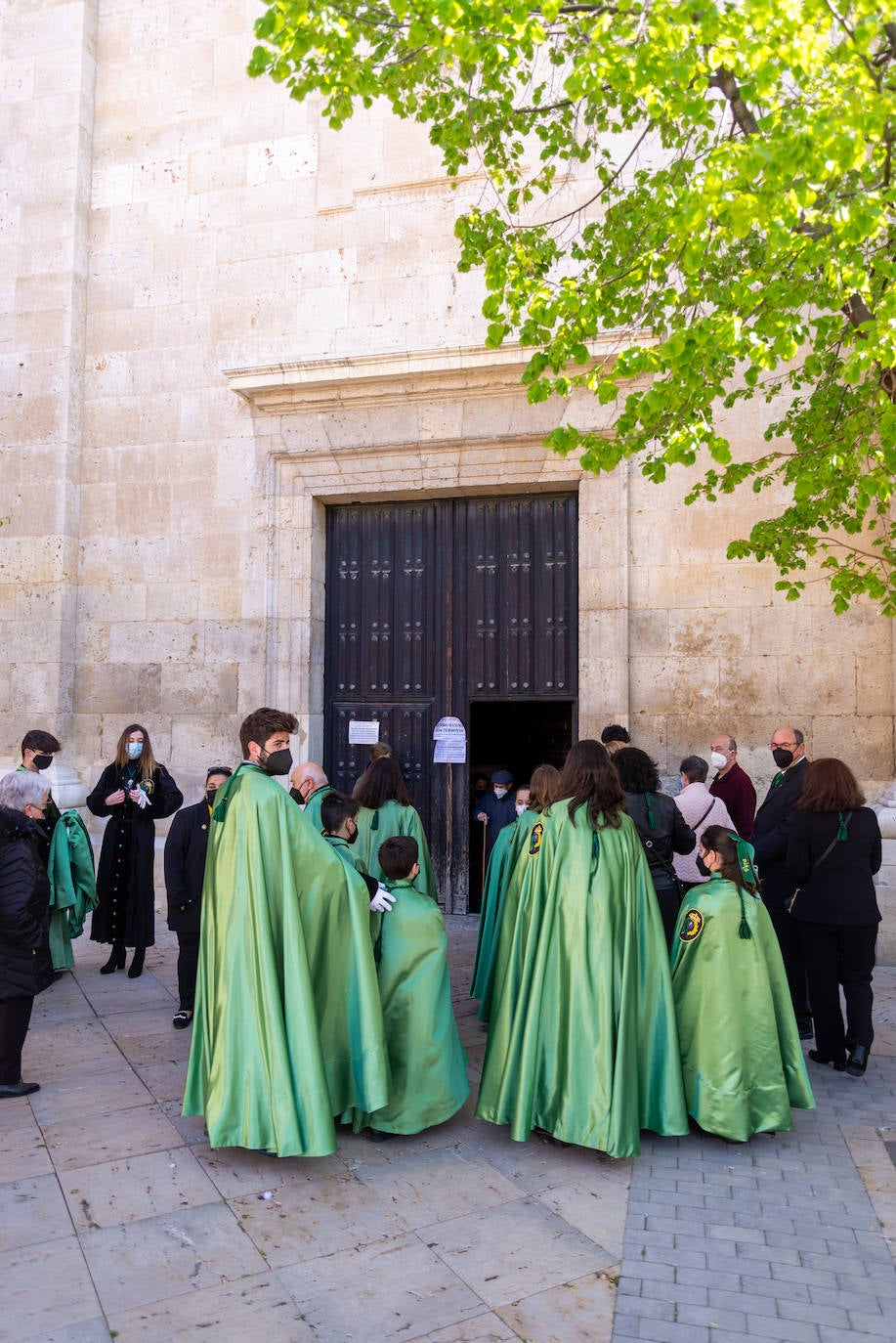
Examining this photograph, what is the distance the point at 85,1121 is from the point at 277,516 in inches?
224

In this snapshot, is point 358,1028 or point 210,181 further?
point 210,181

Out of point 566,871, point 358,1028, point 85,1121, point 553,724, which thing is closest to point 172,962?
point 85,1121

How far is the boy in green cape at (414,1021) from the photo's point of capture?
164 inches

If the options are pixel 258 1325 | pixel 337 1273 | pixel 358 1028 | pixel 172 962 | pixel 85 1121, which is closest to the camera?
pixel 258 1325

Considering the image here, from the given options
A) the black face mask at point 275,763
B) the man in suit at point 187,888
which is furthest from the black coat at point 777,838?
the man in suit at point 187,888

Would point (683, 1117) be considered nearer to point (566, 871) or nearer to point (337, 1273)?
point (566, 871)

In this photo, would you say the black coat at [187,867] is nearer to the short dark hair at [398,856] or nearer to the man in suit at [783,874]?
the short dark hair at [398,856]

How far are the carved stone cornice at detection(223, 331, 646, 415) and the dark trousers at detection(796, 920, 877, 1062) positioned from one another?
4860 mm

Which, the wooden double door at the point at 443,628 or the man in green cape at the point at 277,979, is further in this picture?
the wooden double door at the point at 443,628

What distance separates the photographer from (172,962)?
733 centimetres

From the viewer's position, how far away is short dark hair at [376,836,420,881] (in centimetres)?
432

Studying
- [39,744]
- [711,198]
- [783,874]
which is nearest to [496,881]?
[783,874]

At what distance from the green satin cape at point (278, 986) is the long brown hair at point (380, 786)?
65.6 inches

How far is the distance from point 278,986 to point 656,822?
2.17 m
